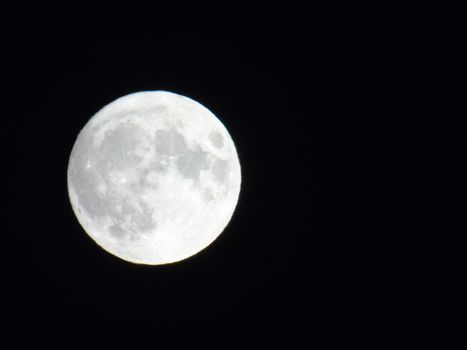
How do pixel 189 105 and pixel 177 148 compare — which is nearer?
pixel 177 148

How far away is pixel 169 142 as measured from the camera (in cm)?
497

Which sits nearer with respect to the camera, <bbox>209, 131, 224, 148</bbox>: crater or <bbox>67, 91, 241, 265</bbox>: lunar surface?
<bbox>67, 91, 241, 265</bbox>: lunar surface

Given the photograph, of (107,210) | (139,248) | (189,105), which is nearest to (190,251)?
(139,248)

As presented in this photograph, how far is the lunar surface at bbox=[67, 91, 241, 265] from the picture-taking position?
16.1ft

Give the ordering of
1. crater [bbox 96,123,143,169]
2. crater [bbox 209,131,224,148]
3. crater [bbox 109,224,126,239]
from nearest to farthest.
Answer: crater [bbox 96,123,143,169]
crater [bbox 109,224,126,239]
crater [bbox 209,131,224,148]

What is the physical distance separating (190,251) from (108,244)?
0.74 meters

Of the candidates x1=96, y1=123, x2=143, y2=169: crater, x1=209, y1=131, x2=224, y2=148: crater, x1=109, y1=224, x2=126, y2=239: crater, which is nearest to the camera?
x1=96, y1=123, x2=143, y2=169: crater

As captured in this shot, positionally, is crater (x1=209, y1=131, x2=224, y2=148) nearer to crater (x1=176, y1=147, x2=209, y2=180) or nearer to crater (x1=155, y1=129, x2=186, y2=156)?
crater (x1=176, y1=147, x2=209, y2=180)

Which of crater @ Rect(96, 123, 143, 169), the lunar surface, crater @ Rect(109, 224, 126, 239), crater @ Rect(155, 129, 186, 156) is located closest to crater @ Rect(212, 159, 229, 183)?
the lunar surface

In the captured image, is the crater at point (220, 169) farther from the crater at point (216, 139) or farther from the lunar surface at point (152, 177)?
the crater at point (216, 139)

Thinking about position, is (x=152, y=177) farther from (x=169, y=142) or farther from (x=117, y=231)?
(x=117, y=231)

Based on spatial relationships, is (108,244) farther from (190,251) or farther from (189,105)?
(189,105)

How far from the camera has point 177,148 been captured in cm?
498

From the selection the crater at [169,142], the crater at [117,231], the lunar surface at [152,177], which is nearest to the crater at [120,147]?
the lunar surface at [152,177]
